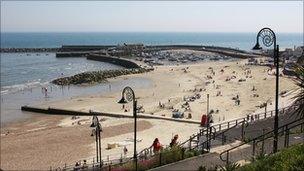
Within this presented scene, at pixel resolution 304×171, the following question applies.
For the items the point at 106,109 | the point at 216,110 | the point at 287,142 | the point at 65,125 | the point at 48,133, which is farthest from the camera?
the point at 106,109

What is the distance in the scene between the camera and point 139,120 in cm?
3953

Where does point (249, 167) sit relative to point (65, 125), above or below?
above

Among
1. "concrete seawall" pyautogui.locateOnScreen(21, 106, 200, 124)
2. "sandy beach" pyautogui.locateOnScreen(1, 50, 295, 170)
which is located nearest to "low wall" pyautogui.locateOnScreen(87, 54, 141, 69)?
"sandy beach" pyautogui.locateOnScreen(1, 50, 295, 170)

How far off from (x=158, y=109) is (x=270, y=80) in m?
26.7

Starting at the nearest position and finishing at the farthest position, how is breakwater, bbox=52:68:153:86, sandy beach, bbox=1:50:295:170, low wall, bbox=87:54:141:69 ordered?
sandy beach, bbox=1:50:295:170
breakwater, bbox=52:68:153:86
low wall, bbox=87:54:141:69

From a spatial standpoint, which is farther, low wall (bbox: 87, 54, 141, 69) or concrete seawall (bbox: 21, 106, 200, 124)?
low wall (bbox: 87, 54, 141, 69)

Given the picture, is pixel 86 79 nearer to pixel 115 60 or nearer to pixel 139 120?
pixel 139 120

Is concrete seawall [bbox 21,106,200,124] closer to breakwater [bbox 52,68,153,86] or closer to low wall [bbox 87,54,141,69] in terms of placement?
breakwater [bbox 52,68,153,86]

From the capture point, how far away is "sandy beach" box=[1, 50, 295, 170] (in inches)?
1207

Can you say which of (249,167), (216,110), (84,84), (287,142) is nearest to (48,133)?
(216,110)

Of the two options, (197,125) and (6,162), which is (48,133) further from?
(197,125)

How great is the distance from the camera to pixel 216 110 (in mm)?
43750

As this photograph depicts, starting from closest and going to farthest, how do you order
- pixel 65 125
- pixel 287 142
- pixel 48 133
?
pixel 287 142 → pixel 48 133 → pixel 65 125

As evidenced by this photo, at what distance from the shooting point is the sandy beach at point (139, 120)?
30656mm
